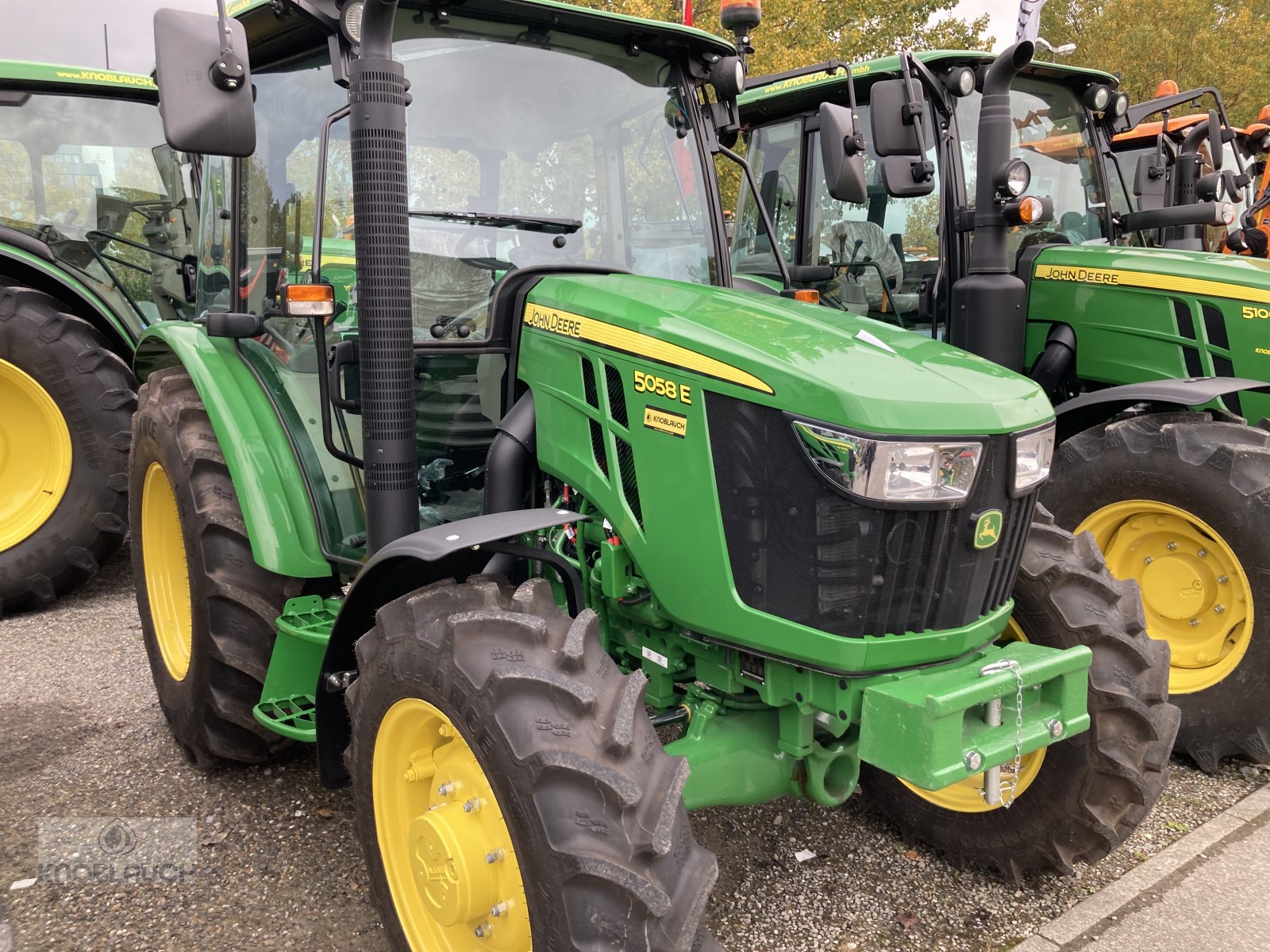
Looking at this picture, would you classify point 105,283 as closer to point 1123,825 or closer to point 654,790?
point 654,790

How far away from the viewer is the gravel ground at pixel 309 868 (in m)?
2.66

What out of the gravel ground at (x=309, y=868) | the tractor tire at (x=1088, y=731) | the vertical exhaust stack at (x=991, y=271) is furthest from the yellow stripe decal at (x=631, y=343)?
the vertical exhaust stack at (x=991, y=271)

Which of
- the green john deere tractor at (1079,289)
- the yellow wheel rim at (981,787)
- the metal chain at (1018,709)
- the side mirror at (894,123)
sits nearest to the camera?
the metal chain at (1018,709)

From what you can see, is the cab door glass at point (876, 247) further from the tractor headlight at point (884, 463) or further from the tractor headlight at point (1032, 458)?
the tractor headlight at point (884, 463)

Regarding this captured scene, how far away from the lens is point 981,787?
279 centimetres

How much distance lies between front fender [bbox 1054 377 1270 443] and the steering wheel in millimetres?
2551

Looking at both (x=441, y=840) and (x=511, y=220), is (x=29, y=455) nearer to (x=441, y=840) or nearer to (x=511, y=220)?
(x=511, y=220)

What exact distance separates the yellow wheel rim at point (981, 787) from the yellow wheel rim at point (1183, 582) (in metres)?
1.28

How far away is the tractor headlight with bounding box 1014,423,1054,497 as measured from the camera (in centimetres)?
224

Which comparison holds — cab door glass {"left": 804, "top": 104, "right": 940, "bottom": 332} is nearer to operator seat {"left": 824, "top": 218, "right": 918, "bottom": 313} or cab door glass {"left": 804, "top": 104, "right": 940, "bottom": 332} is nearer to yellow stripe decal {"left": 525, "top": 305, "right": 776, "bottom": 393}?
operator seat {"left": 824, "top": 218, "right": 918, "bottom": 313}

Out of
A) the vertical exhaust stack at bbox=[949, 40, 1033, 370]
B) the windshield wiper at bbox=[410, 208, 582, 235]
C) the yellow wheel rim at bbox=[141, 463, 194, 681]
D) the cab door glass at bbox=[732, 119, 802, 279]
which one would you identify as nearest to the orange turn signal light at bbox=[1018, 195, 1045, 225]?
the vertical exhaust stack at bbox=[949, 40, 1033, 370]

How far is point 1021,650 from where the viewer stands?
91.7 inches

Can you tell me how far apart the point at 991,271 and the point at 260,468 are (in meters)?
3.28

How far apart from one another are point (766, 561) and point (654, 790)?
54cm
